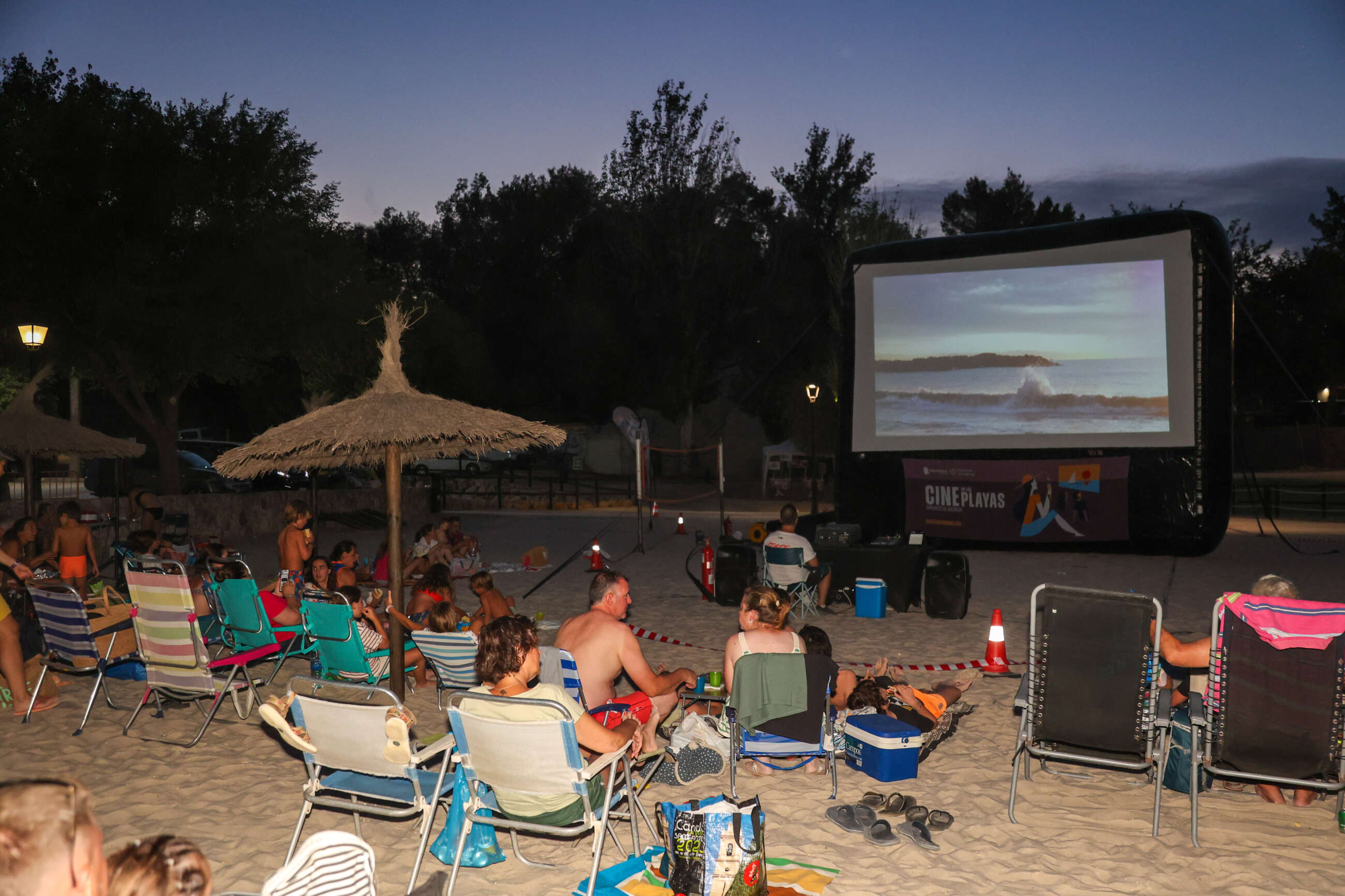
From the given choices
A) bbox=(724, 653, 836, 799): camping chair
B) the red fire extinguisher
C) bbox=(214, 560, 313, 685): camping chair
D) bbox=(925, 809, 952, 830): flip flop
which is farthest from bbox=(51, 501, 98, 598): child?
bbox=(925, 809, 952, 830): flip flop

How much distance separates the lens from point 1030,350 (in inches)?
542

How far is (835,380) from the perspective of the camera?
108 feet

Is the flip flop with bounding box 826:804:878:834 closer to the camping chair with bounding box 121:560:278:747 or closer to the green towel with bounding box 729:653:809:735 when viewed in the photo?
the green towel with bounding box 729:653:809:735

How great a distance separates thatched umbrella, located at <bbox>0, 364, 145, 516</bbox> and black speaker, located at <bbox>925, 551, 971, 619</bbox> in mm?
9700

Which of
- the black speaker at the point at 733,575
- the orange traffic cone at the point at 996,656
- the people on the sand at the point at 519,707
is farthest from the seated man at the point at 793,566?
the people on the sand at the point at 519,707

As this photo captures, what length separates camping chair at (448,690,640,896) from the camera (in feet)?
11.6

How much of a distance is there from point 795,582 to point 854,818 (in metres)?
5.11

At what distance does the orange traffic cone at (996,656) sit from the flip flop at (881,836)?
3.30 meters

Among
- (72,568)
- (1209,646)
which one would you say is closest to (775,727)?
(1209,646)

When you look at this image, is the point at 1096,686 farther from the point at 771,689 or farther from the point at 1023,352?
the point at 1023,352

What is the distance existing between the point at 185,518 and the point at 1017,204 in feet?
153

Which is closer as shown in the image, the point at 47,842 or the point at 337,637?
the point at 47,842

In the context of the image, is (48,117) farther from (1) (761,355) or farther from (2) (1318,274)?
(2) (1318,274)

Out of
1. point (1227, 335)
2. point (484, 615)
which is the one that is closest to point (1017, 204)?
point (1227, 335)
